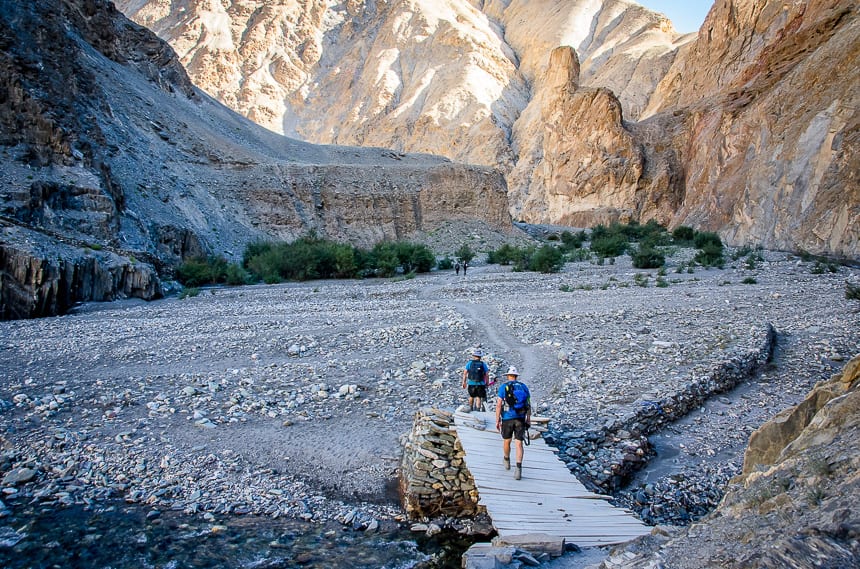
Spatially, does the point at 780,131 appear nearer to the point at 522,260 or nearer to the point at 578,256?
the point at 578,256

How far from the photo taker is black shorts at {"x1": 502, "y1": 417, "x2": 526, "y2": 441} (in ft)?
21.2

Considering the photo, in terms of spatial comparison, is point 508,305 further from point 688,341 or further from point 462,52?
point 462,52

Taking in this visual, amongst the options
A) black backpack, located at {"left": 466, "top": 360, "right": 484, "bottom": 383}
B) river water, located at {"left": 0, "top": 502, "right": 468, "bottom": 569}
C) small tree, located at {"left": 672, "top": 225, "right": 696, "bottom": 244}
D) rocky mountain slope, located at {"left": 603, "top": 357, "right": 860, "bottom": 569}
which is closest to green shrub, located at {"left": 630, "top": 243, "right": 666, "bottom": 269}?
small tree, located at {"left": 672, "top": 225, "right": 696, "bottom": 244}

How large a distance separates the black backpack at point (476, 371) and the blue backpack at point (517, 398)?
1.93 metres

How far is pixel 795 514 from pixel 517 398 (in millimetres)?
3438

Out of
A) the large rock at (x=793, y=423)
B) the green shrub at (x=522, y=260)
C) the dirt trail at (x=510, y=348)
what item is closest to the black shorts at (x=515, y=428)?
the large rock at (x=793, y=423)

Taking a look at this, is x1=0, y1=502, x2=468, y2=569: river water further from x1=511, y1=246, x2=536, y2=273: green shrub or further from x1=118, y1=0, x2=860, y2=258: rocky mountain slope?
x1=118, y1=0, x2=860, y2=258: rocky mountain slope

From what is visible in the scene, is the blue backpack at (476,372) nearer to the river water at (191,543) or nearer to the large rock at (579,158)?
the river water at (191,543)

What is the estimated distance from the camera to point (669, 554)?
3.74 m

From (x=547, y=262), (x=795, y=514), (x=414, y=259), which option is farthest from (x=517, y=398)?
(x=414, y=259)

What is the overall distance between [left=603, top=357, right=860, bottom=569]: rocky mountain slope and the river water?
2719mm

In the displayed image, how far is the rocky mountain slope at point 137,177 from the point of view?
66.9 ft

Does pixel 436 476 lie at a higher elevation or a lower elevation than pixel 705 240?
lower

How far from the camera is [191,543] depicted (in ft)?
19.8
